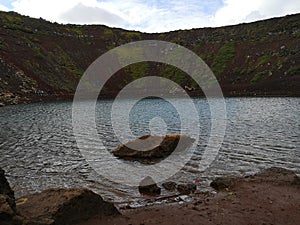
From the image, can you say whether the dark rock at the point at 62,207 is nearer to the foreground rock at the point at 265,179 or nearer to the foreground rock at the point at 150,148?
the foreground rock at the point at 265,179

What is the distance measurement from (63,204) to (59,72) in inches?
4531

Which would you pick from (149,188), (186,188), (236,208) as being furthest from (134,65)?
(236,208)

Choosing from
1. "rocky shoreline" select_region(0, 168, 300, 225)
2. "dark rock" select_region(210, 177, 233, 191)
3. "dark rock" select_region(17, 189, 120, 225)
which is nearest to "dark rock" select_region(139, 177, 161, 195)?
"rocky shoreline" select_region(0, 168, 300, 225)

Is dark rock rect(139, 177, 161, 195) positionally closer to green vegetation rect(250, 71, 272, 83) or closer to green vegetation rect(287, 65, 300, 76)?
green vegetation rect(287, 65, 300, 76)

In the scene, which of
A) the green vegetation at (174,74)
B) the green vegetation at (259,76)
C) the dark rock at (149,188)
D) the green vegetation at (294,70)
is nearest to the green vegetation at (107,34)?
the green vegetation at (174,74)

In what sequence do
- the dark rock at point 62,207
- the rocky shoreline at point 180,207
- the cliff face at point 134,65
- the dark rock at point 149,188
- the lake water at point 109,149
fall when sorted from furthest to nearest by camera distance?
the cliff face at point 134,65 → the lake water at point 109,149 → the dark rock at point 149,188 → the rocky shoreline at point 180,207 → the dark rock at point 62,207

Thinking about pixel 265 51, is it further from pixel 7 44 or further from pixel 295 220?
pixel 295 220

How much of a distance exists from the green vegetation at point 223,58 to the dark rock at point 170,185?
11165 cm

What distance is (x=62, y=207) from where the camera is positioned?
12242mm

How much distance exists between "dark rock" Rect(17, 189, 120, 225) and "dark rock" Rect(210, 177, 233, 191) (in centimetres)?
790

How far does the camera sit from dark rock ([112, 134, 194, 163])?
1096 inches

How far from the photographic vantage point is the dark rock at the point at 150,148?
27.8 metres

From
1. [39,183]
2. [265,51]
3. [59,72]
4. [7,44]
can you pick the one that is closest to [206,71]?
[265,51]

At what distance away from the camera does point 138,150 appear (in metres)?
28.2
